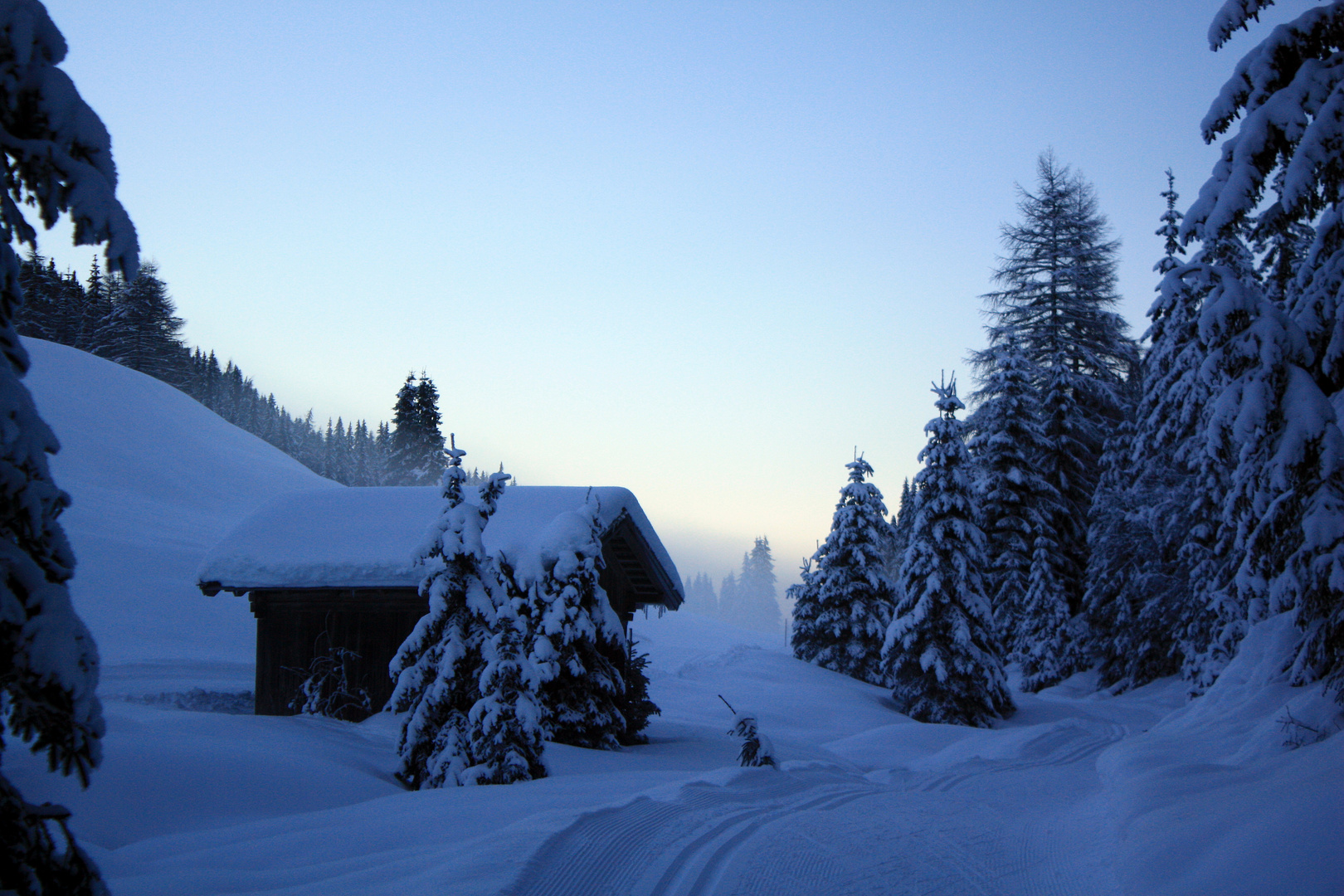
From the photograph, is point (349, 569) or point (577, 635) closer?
point (577, 635)

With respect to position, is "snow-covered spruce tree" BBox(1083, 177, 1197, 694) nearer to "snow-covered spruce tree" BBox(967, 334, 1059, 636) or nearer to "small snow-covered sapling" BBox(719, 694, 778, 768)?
"snow-covered spruce tree" BBox(967, 334, 1059, 636)

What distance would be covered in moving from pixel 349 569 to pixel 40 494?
42.4 feet

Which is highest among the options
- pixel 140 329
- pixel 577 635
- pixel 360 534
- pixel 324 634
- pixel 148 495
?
pixel 140 329

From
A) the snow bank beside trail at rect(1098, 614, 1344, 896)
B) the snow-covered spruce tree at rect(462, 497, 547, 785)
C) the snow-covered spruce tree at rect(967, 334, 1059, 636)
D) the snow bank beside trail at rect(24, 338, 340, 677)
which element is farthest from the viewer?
the snow-covered spruce tree at rect(967, 334, 1059, 636)

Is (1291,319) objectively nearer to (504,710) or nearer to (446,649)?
(504,710)

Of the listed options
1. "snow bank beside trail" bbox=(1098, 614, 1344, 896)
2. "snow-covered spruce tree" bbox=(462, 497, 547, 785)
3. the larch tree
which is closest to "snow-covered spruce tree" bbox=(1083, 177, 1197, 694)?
the larch tree

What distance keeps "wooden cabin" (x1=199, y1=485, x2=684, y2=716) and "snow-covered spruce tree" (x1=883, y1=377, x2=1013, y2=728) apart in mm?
9969

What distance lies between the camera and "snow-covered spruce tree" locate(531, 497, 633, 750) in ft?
41.9

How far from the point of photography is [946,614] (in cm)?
2394

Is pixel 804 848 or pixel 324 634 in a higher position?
pixel 324 634

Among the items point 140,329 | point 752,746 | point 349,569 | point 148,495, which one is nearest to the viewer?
point 752,746

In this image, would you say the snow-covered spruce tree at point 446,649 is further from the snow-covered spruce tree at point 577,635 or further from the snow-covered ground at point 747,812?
the snow-covered spruce tree at point 577,635

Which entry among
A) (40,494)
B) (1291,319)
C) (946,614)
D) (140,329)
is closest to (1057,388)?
(946,614)

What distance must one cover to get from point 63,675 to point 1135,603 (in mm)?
31016
